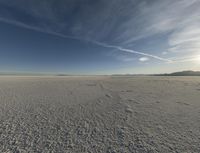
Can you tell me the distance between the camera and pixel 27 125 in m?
5.14

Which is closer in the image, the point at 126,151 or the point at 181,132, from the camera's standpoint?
the point at 126,151

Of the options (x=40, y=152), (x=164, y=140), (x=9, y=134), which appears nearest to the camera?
(x=40, y=152)

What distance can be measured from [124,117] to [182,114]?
3383 millimetres

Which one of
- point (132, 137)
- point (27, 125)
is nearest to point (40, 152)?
point (27, 125)

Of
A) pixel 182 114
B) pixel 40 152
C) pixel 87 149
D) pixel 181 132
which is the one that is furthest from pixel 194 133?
pixel 40 152

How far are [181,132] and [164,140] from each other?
3.66ft

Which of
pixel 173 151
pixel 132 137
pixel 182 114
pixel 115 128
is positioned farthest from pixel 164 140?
pixel 182 114

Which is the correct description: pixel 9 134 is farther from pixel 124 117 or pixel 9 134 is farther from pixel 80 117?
pixel 124 117

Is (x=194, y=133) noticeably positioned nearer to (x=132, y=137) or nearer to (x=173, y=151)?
(x=173, y=151)

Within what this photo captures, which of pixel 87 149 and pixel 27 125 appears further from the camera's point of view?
pixel 27 125

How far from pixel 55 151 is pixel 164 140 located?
376 cm

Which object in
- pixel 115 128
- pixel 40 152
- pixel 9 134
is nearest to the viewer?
pixel 40 152

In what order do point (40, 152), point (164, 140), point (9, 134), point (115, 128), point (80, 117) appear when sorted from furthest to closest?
point (80, 117) → point (115, 128) → point (9, 134) → point (164, 140) → point (40, 152)

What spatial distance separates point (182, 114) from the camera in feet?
21.1
